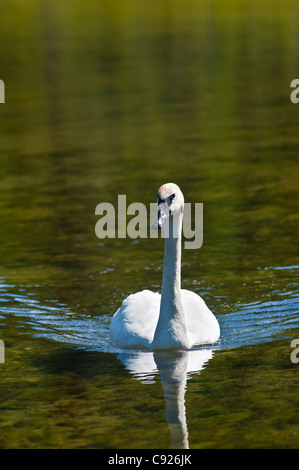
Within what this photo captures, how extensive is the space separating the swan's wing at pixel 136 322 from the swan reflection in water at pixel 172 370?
140mm

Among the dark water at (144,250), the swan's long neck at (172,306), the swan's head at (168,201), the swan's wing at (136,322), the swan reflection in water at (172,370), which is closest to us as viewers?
the swan reflection in water at (172,370)

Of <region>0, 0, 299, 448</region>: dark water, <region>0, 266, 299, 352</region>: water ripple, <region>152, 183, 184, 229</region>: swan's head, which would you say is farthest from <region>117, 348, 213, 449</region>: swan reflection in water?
<region>152, 183, 184, 229</region>: swan's head

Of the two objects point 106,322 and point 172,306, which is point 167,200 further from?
point 106,322

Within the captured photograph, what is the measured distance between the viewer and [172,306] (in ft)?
32.7

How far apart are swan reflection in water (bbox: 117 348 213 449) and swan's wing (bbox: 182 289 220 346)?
14 centimetres

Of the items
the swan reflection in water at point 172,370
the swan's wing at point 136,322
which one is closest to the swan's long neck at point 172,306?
the swan reflection in water at point 172,370

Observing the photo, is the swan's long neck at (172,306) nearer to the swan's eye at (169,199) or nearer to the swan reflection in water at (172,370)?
the swan reflection in water at (172,370)

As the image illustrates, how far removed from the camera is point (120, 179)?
19141mm

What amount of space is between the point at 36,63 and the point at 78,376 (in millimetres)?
31408

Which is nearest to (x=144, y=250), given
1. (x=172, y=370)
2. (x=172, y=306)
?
(x=172, y=306)

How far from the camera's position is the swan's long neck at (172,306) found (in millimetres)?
9945

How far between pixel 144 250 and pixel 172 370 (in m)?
4.87
